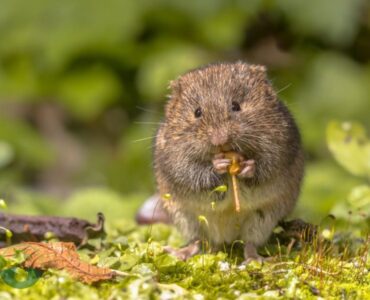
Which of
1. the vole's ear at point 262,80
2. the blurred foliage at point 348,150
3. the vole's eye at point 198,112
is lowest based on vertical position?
the blurred foliage at point 348,150

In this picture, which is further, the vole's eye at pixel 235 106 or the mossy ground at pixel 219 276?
the vole's eye at pixel 235 106

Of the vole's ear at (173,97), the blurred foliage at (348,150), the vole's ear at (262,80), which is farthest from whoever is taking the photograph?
the blurred foliage at (348,150)

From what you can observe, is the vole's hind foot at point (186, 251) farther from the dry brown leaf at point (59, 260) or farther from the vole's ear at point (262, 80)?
the vole's ear at point (262, 80)

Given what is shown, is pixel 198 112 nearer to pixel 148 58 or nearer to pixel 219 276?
pixel 219 276

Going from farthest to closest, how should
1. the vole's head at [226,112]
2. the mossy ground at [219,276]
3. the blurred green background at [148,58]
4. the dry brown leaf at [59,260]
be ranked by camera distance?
the blurred green background at [148,58], the vole's head at [226,112], the dry brown leaf at [59,260], the mossy ground at [219,276]

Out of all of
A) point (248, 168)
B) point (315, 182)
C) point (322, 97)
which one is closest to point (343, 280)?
point (248, 168)

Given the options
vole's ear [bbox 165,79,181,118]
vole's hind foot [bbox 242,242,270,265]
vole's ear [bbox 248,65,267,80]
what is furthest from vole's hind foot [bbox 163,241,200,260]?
vole's ear [bbox 248,65,267,80]

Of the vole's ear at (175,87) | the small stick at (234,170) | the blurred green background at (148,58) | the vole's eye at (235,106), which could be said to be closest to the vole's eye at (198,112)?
the vole's eye at (235,106)
